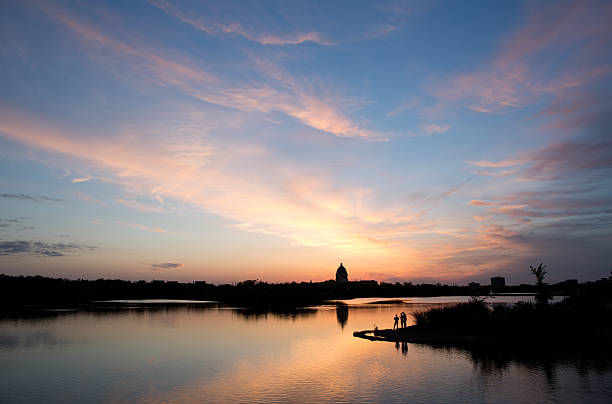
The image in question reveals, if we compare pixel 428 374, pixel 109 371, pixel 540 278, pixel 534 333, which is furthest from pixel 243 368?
pixel 540 278

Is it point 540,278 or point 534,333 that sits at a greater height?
point 540,278

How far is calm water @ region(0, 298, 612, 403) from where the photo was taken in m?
26.3

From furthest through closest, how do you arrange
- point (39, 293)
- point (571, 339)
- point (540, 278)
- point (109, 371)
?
point (39, 293), point (540, 278), point (571, 339), point (109, 371)

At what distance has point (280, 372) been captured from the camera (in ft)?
112

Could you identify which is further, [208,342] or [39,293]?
[39,293]

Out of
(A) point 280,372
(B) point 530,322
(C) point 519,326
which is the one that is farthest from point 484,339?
(A) point 280,372

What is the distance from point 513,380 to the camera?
1150 inches

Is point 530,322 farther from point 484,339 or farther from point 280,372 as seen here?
point 280,372

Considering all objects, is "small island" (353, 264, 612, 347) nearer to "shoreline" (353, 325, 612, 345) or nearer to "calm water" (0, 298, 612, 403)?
"shoreline" (353, 325, 612, 345)

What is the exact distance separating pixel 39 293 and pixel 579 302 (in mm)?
169380

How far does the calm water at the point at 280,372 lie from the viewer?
26312mm

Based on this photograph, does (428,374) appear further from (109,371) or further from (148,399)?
(109,371)

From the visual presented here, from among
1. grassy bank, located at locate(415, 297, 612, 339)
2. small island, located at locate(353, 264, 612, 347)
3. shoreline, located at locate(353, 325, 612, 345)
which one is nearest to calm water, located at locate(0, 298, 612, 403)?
shoreline, located at locate(353, 325, 612, 345)

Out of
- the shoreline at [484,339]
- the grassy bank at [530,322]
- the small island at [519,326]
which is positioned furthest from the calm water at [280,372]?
the grassy bank at [530,322]
